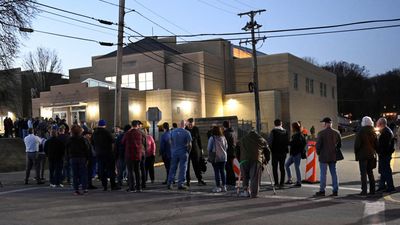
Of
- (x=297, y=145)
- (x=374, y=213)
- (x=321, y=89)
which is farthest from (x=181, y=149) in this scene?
(x=321, y=89)

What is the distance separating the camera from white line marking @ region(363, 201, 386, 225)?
28.1 feet

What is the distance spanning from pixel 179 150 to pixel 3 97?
30.1 meters

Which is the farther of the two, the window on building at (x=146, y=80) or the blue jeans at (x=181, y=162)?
the window on building at (x=146, y=80)

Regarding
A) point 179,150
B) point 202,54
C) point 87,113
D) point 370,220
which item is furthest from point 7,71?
point 370,220

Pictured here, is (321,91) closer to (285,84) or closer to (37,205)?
(285,84)

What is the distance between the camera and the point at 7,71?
33375 mm

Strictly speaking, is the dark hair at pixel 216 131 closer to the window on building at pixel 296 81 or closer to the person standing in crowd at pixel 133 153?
the person standing in crowd at pixel 133 153

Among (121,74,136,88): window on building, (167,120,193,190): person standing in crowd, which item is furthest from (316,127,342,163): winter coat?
(121,74,136,88): window on building

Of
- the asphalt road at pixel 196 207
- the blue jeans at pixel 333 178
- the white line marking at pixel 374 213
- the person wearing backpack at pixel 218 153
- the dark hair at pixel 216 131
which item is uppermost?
the dark hair at pixel 216 131

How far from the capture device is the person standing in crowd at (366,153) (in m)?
11.4

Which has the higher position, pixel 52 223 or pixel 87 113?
pixel 87 113

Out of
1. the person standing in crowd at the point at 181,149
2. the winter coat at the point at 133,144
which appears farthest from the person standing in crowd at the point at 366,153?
the winter coat at the point at 133,144

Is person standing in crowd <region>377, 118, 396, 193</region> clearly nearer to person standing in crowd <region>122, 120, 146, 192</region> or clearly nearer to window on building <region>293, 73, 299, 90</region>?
person standing in crowd <region>122, 120, 146, 192</region>

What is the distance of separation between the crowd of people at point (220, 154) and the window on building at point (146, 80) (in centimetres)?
3394
